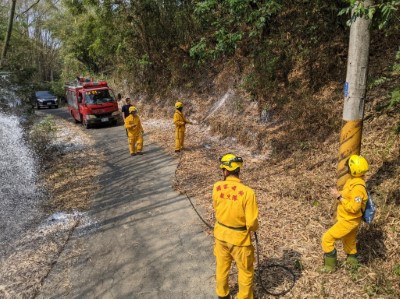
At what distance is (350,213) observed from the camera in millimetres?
4062

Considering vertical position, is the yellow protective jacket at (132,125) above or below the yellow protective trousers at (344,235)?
above

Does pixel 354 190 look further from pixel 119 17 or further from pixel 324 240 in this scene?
pixel 119 17

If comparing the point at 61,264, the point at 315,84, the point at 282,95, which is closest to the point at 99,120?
the point at 282,95

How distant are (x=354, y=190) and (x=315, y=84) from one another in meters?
6.14

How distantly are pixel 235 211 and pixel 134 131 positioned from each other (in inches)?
303

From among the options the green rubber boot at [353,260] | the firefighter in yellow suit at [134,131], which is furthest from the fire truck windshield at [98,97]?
the green rubber boot at [353,260]

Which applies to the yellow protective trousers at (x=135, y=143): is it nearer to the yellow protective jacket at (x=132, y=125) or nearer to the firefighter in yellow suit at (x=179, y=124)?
the yellow protective jacket at (x=132, y=125)

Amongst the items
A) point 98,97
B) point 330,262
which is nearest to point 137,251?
point 330,262

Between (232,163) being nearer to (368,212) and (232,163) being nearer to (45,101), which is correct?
(368,212)

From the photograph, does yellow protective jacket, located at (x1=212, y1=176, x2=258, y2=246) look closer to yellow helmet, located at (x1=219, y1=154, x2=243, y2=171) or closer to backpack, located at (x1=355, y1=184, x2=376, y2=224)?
yellow helmet, located at (x1=219, y1=154, x2=243, y2=171)

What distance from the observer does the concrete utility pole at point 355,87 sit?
429cm

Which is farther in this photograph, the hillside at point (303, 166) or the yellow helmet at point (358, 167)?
the hillside at point (303, 166)

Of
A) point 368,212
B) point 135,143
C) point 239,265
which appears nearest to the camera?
point 239,265

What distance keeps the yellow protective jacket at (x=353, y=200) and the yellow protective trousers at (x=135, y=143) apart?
7984 mm
